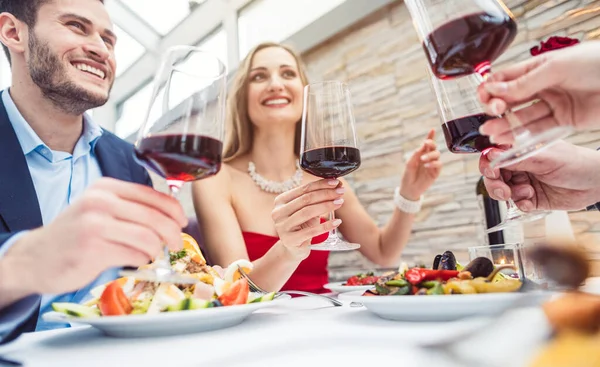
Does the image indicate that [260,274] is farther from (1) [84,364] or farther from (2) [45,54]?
(2) [45,54]

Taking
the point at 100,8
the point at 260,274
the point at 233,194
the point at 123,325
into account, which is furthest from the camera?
the point at 233,194

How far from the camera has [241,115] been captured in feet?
8.16

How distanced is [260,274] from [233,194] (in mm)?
842

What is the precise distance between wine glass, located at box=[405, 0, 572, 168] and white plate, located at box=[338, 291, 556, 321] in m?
0.28

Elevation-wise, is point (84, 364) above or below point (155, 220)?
below

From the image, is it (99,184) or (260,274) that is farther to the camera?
(260,274)

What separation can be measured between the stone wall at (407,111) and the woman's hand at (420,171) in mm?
593

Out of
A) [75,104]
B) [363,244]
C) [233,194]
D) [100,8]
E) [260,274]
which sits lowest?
[260,274]

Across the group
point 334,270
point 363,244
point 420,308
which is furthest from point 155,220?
point 334,270

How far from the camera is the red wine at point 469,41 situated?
82 centimetres

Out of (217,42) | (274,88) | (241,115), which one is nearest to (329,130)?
(274,88)

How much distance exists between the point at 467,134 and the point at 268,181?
4.87 feet

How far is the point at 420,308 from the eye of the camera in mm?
745

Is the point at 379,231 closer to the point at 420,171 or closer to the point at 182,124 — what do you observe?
the point at 420,171
